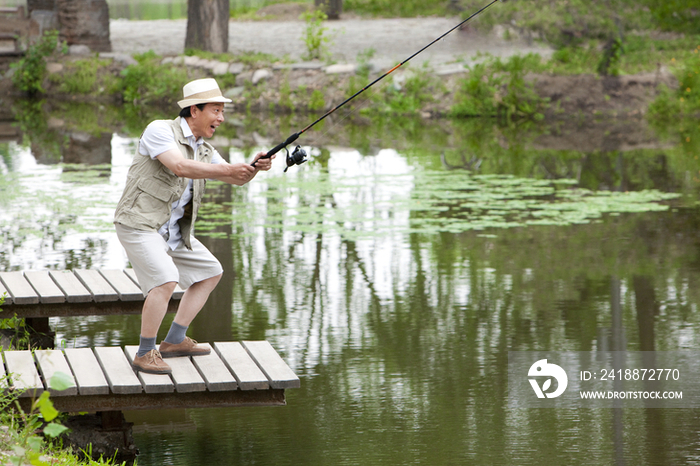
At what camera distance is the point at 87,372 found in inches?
181

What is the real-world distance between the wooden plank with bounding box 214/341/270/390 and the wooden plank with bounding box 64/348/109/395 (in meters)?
0.58

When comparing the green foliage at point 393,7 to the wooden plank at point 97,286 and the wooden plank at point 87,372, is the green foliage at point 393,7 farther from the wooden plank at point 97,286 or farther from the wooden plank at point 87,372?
the wooden plank at point 87,372

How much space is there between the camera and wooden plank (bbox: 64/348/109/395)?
4.38 m

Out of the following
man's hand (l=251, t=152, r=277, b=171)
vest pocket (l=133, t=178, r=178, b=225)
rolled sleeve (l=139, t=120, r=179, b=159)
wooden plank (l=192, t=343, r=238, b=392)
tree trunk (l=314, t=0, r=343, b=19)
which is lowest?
wooden plank (l=192, t=343, r=238, b=392)

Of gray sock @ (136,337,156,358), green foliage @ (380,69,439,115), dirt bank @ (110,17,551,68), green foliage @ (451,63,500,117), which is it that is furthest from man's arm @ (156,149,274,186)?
dirt bank @ (110,17,551,68)

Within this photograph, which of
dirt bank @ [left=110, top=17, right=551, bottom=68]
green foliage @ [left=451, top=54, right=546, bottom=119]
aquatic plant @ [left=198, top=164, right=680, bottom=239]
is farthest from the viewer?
dirt bank @ [left=110, top=17, right=551, bottom=68]

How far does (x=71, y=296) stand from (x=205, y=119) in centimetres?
162

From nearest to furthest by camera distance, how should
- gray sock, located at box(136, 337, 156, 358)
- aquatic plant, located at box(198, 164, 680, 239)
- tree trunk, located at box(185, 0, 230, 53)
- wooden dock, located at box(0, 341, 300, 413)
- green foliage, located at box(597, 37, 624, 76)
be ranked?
wooden dock, located at box(0, 341, 300, 413), gray sock, located at box(136, 337, 156, 358), aquatic plant, located at box(198, 164, 680, 239), green foliage, located at box(597, 37, 624, 76), tree trunk, located at box(185, 0, 230, 53)

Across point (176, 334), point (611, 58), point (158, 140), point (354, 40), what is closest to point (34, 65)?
point (354, 40)

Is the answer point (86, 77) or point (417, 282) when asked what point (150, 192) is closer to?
point (417, 282)

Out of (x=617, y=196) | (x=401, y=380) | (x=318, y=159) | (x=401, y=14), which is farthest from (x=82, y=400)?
(x=401, y=14)

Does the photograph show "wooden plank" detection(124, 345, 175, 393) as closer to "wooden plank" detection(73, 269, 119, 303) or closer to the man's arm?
the man's arm

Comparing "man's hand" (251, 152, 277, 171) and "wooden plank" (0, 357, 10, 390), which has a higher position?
"man's hand" (251, 152, 277, 171)

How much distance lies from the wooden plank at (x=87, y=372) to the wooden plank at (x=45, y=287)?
0.80m
